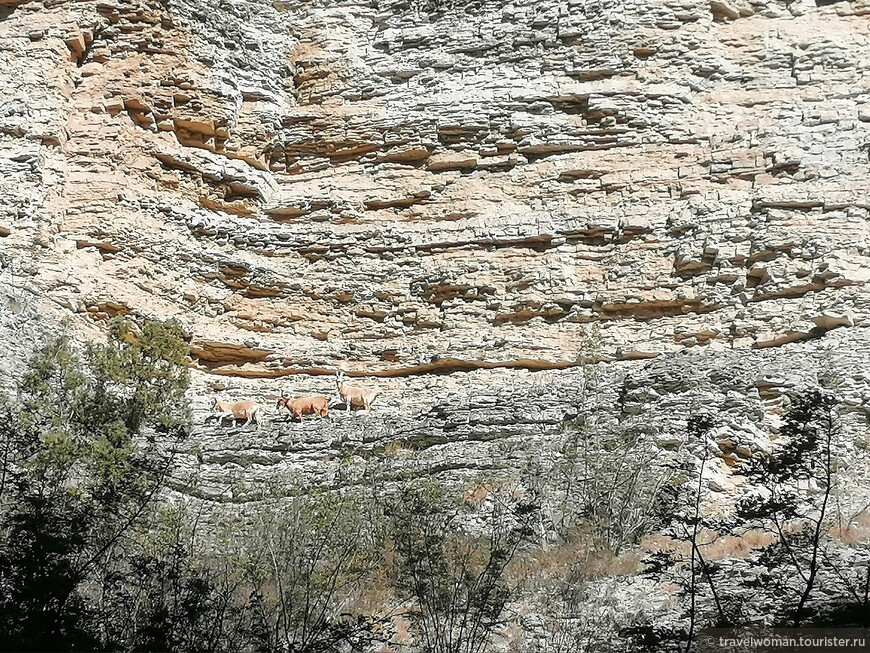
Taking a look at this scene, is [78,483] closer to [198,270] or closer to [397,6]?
[198,270]

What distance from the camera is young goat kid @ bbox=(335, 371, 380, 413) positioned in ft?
55.5

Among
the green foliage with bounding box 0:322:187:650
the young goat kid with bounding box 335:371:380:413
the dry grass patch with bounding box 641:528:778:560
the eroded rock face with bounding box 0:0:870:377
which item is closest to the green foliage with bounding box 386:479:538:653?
the dry grass patch with bounding box 641:528:778:560

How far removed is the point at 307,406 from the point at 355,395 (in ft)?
3.51

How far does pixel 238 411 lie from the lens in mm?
16016

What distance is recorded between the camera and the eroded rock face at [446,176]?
1780 centimetres

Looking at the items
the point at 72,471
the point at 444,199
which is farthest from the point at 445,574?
the point at 444,199

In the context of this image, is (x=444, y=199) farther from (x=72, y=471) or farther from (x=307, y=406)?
(x=72, y=471)

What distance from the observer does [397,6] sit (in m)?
24.1

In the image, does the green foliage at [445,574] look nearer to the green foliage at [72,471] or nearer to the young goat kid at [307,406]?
the green foliage at [72,471]

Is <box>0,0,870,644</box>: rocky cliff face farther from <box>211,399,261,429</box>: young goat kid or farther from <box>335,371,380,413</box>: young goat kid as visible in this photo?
<box>211,399,261,429</box>: young goat kid

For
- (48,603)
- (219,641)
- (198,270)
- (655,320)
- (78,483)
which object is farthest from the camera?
(198,270)

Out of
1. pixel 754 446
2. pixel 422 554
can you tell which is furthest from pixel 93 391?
pixel 754 446

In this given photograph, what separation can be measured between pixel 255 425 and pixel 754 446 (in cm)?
769

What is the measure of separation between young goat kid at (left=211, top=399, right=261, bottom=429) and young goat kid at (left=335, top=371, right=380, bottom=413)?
161 centimetres
